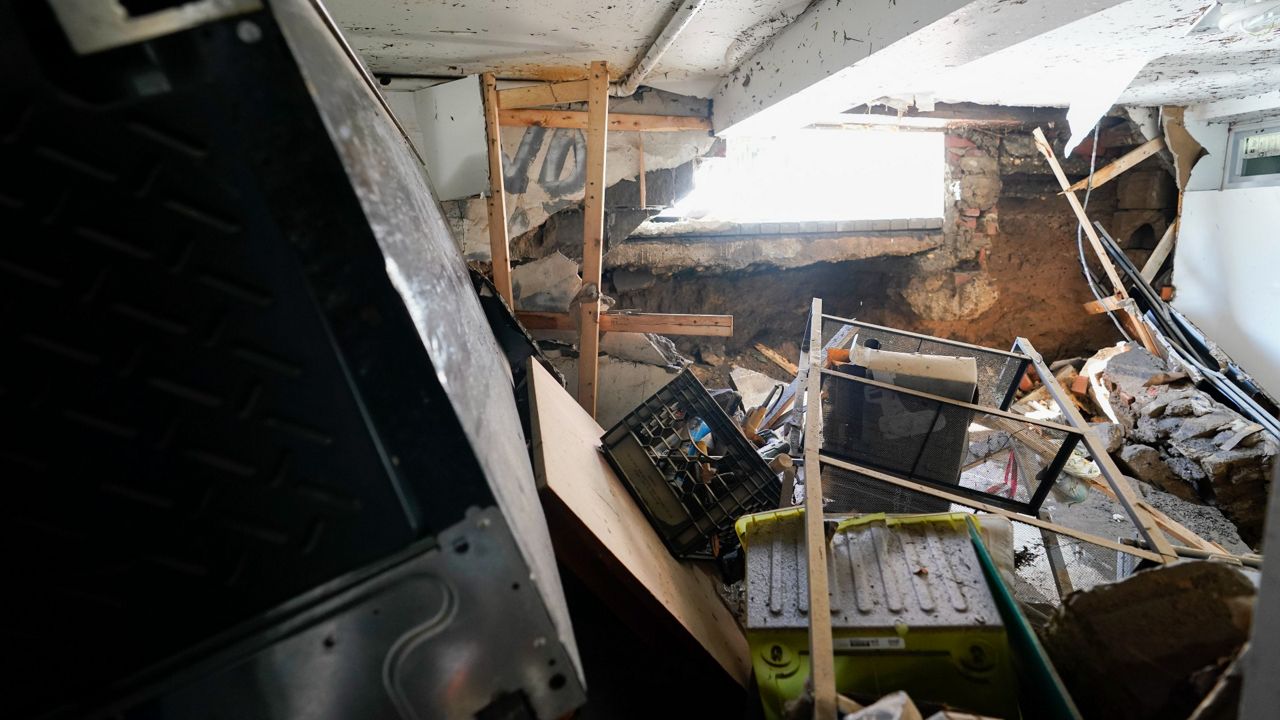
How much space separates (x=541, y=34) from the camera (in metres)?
2.92

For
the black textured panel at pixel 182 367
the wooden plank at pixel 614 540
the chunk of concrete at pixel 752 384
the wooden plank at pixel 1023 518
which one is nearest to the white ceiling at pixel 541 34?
the wooden plank at pixel 614 540

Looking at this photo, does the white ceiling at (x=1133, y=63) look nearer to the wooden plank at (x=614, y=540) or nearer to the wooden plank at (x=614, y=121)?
the wooden plank at (x=614, y=121)

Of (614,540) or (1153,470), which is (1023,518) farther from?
(1153,470)

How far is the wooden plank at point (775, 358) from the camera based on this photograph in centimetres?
519

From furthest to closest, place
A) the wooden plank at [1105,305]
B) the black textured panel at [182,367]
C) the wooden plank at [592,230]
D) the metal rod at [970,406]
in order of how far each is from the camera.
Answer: the wooden plank at [1105,305] < the wooden plank at [592,230] < the metal rod at [970,406] < the black textured panel at [182,367]

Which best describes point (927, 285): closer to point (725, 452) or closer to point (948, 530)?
point (725, 452)

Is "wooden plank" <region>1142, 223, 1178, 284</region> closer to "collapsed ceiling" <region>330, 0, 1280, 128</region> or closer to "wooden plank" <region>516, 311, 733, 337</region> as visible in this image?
"collapsed ceiling" <region>330, 0, 1280, 128</region>

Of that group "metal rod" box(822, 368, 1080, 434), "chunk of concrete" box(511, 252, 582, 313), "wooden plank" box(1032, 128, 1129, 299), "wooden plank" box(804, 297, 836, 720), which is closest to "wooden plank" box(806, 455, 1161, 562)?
"wooden plank" box(804, 297, 836, 720)

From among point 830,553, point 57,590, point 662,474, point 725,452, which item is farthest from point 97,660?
point 725,452

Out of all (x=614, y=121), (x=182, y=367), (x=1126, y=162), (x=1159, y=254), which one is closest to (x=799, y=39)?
(x=614, y=121)

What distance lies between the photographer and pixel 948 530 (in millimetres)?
1838

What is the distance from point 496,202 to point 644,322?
3.41 ft

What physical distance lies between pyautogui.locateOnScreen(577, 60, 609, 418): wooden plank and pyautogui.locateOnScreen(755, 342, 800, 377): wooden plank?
7.75 ft

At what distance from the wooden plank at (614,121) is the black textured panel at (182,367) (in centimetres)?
317
